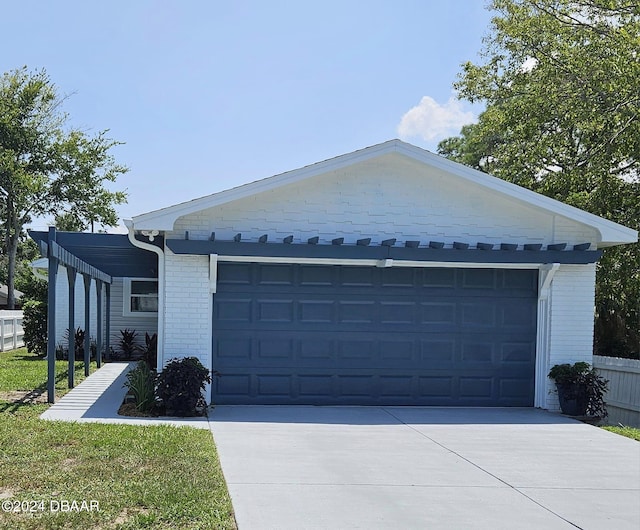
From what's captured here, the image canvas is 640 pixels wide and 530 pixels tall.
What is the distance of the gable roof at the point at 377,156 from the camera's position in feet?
34.6

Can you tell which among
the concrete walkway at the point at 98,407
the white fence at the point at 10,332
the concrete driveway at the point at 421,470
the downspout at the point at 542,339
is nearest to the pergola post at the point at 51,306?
the concrete walkway at the point at 98,407

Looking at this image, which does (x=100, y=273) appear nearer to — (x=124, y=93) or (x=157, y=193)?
(x=124, y=93)

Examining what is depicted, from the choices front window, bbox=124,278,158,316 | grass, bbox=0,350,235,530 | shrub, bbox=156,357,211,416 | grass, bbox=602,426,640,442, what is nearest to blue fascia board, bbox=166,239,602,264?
shrub, bbox=156,357,211,416

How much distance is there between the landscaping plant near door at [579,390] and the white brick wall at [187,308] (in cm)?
574

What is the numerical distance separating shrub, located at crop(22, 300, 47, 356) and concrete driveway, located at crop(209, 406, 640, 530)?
10811 millimetres

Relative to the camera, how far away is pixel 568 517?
19.6 ft

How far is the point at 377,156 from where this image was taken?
11281 mm

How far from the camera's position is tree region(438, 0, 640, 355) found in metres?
16.4

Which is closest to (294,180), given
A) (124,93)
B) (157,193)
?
(124,93)

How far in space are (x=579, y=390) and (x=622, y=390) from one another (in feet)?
6.58

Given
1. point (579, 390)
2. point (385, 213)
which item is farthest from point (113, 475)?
point (579, 390)

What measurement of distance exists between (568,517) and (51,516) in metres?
4.18

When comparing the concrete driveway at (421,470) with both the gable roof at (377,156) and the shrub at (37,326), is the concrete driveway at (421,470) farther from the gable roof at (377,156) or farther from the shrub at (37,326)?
the shrub at (37,326)

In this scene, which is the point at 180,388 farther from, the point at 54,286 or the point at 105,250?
the point at 105,250
